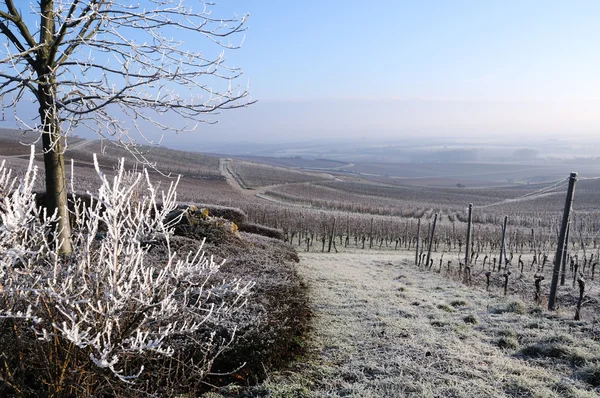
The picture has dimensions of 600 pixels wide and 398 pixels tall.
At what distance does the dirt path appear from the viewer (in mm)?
4129

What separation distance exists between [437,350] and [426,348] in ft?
0.41

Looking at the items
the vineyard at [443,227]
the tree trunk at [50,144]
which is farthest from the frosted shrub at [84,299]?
the tree trunk at [50,144]

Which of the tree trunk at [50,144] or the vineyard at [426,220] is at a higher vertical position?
the tree trunk at [50,144]

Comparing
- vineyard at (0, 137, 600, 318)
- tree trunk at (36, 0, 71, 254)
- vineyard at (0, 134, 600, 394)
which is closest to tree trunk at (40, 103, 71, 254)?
tree trunk at (36, 0, 71, 254)

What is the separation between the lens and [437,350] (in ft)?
16.5

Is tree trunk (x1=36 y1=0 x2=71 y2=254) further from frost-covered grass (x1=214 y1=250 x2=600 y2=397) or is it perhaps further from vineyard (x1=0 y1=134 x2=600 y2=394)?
frost-covered grass (x1=214 y1=250 x2=600 y2=397)

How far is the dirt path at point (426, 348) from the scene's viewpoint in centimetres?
413

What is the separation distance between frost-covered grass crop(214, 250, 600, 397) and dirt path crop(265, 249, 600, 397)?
11 mm

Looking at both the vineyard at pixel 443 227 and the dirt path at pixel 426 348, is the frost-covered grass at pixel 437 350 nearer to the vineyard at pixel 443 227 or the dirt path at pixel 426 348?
the dirt path at pixel 426 348

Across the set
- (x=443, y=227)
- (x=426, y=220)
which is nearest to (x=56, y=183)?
(x=443, y=227)

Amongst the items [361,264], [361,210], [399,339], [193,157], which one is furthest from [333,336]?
[193,157]

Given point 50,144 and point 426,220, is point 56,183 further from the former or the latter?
point 426,220

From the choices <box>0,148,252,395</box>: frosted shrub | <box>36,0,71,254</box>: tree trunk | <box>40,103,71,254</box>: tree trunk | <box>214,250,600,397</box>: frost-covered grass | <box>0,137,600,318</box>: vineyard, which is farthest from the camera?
<box>0,137,600,318</box>: vineyard

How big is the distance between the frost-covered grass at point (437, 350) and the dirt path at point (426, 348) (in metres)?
0.01
